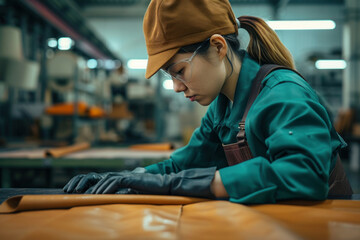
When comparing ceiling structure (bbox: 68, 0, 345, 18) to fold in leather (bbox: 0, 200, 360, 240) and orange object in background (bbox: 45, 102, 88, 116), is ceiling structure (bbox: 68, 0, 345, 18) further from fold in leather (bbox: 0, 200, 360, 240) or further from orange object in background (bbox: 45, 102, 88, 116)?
fold in leather (bbox: 0, 200, 360, 240)

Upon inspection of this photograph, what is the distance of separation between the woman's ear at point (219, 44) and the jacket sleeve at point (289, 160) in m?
0.26

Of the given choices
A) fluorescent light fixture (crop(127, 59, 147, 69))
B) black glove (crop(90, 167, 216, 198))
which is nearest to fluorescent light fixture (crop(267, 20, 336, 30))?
fluorescent light fixture (crop(127, 59, 147, 69))

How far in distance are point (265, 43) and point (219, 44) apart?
235mm

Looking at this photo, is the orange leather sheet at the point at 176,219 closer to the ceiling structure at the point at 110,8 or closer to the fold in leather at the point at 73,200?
the fold in leather at the point at 73,200

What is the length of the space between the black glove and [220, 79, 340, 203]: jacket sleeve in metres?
0.06

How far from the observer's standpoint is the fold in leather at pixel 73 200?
822mm

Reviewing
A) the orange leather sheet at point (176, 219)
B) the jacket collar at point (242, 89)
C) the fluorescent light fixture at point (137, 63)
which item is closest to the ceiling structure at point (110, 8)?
the fluorescent light fixture at point (137, 63)

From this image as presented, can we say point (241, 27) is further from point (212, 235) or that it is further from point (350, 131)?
point (350, 131)

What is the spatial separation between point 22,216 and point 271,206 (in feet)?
2.21

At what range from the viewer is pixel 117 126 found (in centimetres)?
639

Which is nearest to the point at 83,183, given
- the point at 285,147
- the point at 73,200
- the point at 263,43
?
the point at 73,200

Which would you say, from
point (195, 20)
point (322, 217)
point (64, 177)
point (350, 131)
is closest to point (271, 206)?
point (322, 217)

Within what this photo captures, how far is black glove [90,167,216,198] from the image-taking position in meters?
0.88

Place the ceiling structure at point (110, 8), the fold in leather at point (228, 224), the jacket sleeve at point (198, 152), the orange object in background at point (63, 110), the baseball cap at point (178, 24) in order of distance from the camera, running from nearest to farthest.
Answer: the fold in leather at point (228, 224), the baseball cap at point (178, 24), the jacket sleeve at point (198, 152), the orange object in background at point (63, 110), the ceiling structure at point (110, 8)
